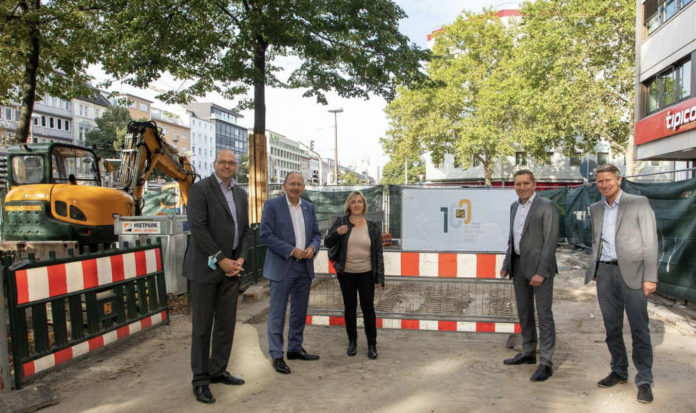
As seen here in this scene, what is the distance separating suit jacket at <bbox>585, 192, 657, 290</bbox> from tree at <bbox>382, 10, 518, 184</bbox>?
3113cm

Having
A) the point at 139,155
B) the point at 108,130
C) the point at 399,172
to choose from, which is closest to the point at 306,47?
the point at 139,155

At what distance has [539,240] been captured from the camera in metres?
4.57

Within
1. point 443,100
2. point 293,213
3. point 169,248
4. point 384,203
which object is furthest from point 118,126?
point 293,213

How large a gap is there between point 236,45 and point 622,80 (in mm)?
21833

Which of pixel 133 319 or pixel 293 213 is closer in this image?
pixel 293 213

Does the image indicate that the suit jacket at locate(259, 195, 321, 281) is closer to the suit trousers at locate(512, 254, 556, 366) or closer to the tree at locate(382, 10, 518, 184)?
the suit trousers at locate(512, 254, 556, 366)

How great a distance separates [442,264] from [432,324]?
74 cm

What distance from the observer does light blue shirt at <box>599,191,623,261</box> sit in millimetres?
4195

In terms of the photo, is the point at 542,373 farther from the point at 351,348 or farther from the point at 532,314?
the point at 351,348

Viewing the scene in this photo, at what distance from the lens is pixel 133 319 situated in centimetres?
552

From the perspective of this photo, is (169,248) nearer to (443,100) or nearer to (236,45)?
(236,45)

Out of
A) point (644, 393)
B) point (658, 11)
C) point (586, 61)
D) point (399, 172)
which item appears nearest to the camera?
point (644, 393)

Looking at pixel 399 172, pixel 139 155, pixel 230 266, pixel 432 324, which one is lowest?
pixel 432 324

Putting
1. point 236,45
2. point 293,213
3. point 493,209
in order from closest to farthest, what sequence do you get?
point 293,213 < point 493,209 < point 236,45
